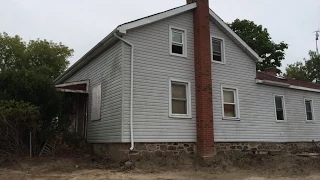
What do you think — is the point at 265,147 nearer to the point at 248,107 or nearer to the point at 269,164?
the point at 248,107

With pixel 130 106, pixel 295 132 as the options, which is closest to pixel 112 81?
pixel 130 106

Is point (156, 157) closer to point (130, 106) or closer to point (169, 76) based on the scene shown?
point (130, 106)

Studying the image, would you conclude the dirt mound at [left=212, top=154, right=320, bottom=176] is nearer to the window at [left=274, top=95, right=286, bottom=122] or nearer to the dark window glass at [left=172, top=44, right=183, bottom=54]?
the window at [left=274, top=95, right=286, bottom=122]

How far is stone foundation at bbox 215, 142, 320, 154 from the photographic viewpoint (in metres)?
14.0

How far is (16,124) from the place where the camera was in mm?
11602

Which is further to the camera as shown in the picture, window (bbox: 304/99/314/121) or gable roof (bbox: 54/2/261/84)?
window (bbox: 304/99/314/121)

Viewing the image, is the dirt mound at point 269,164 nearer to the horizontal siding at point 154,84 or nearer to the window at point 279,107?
the horizontal siding at point 154,84

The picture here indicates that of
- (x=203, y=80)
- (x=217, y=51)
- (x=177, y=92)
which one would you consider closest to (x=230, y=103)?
(x=203, y=80)

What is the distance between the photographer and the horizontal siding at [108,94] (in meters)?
12.2

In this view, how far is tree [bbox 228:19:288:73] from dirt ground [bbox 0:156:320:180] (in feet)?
76.5

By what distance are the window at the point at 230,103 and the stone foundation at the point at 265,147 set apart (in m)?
1.31

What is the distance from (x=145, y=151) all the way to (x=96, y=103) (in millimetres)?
3695

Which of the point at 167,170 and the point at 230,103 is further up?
the point at 230,103

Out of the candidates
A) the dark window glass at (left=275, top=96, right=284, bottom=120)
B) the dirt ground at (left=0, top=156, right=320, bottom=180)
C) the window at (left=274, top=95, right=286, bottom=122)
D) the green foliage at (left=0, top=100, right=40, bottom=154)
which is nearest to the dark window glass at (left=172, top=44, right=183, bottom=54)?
the dirt ground at (left=0, top=156, right=320, bottom=180)
